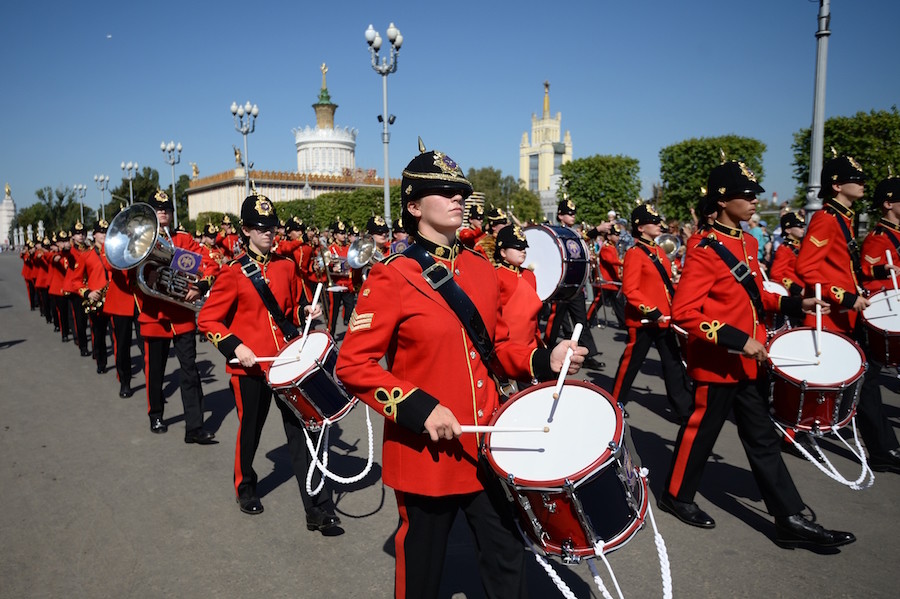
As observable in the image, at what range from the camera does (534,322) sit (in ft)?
10.4

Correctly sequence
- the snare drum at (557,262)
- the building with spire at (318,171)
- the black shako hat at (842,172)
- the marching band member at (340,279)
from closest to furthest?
1. the black shako hat at (842,172)
2. the snare drum at (557,262)
3. the marching band member at (340,279)
4. the building with spire at (318,171)

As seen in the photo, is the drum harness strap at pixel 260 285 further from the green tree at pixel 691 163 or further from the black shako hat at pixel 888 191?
the green tree at pixel 691 163

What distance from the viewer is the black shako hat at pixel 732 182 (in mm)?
4379

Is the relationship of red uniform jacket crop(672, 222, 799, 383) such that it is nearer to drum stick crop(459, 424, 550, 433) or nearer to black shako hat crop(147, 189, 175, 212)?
drum stick crop(459, 424, 550, 433)

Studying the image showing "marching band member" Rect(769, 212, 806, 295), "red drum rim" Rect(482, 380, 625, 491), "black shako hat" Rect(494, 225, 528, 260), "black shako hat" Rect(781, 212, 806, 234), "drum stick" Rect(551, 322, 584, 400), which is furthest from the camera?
"black shako hat" Rect(781, 212, 806, 234)

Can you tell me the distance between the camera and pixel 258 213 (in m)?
4.88

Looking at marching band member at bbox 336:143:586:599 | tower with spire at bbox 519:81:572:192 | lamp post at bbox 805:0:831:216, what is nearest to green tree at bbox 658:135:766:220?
lamp post at bbox 805:0:831:216

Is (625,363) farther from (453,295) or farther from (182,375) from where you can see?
(453,295)

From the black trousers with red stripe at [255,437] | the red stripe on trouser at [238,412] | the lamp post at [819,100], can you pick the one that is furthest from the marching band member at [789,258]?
the red stripe on trouser at [238,412]

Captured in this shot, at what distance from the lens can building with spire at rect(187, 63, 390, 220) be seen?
3177 inches

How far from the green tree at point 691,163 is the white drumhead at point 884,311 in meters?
25.8

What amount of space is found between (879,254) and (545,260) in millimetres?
3554

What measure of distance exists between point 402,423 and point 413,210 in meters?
0.88

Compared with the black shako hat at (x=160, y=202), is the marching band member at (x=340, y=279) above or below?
below
